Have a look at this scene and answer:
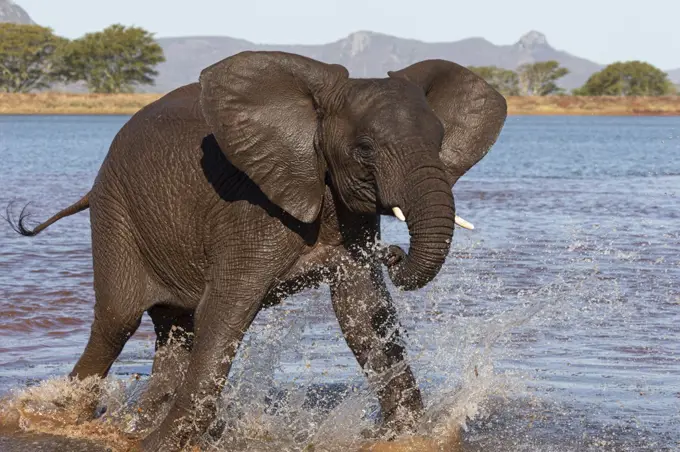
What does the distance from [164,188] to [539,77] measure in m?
121

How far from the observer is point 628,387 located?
771cm

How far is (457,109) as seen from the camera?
5941mm

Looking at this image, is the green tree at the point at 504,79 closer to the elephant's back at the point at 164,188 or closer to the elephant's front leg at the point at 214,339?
the elephant's back at the point at 164,188

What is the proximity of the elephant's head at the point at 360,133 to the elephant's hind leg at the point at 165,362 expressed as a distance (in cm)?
158

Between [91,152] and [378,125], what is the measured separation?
36635 millimetres

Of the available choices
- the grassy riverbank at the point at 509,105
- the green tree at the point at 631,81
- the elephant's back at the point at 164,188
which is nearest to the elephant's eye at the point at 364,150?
the elephant's back at the point at 164,188

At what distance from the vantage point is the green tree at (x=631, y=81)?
368ft

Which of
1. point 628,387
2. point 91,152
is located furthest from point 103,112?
point 628,387

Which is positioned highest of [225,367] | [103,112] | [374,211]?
[374,211]

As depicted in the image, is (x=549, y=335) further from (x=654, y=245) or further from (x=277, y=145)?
(x=654, y=245)

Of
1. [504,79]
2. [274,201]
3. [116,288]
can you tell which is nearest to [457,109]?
[274,201]

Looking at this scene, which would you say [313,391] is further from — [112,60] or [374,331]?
[112,60]

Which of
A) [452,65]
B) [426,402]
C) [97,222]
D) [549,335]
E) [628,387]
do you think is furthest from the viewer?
[549,335]

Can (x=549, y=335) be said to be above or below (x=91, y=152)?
above
